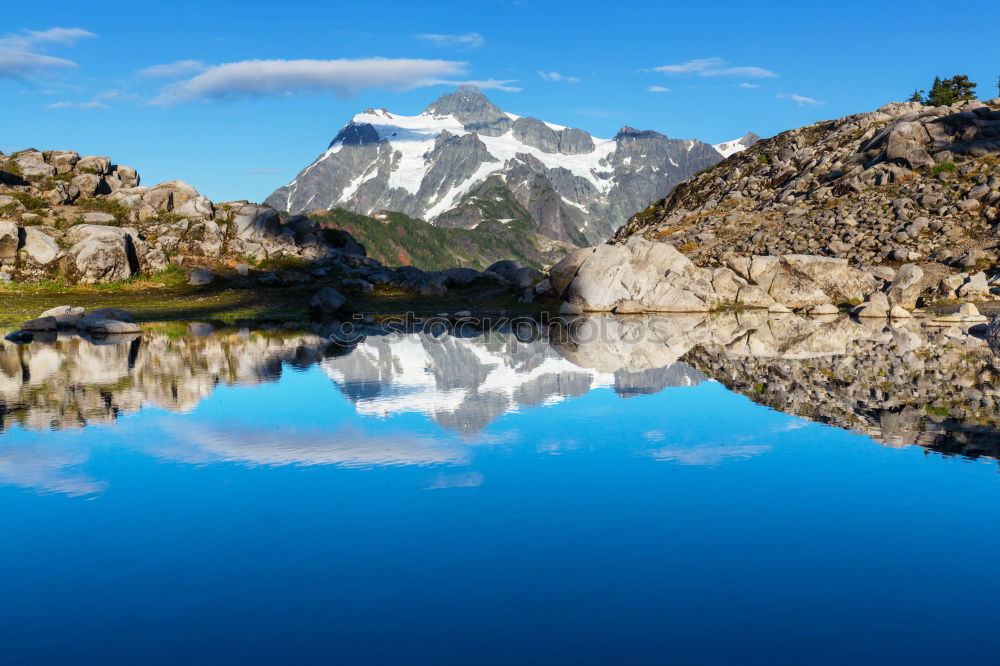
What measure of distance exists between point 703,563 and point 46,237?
79.5 meters

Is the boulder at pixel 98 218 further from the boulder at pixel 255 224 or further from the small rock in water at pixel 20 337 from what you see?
the small rock in water at pixel 20 337

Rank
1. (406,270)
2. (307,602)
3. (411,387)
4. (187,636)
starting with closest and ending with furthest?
(187,636), (307,602), (411,387), (406,270)

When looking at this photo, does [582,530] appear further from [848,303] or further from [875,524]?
[848,303]

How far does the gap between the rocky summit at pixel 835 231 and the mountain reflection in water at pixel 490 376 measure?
2158cm

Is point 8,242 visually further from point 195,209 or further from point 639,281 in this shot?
point 639,281

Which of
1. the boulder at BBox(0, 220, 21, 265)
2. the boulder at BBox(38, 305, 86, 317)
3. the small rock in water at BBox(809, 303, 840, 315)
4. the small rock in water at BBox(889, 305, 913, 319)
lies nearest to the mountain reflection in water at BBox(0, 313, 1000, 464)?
the boulder at BBox(38, 305, 86, 317)

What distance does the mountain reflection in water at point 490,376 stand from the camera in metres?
21.0

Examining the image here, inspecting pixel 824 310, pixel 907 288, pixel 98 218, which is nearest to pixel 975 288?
pixel 907 288

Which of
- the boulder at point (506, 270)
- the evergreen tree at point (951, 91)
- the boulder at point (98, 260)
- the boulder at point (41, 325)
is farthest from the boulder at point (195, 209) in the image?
the evergreen tree at point (951, 91)

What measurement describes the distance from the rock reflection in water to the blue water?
256cm

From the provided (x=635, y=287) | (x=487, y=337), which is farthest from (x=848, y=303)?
(x=487, y=337)

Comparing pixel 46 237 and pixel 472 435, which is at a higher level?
pixel 46 237

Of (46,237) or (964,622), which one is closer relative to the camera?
(964,622)

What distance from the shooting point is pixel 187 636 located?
9742 mm
